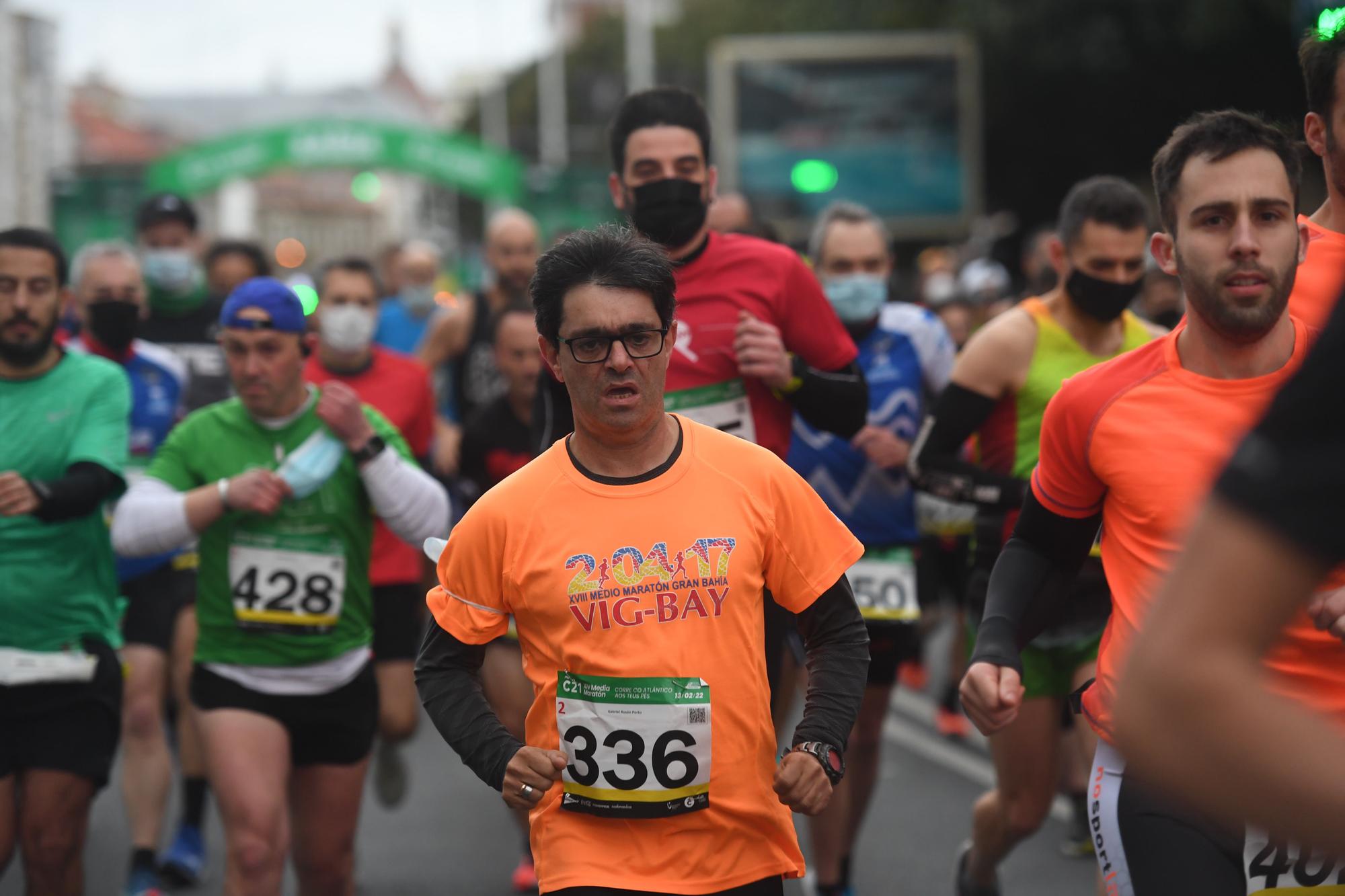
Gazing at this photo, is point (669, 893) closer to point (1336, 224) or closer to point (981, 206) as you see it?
point (1336, 224)

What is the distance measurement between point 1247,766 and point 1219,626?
11cm

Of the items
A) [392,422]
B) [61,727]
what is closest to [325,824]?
[61,727]

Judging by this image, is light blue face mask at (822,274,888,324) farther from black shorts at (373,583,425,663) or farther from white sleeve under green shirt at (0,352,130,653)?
white sleeve under green shirt at (0,352,130,653)

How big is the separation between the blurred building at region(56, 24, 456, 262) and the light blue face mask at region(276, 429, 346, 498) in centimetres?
5501

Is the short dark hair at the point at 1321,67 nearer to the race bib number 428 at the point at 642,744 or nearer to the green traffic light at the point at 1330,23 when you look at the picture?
the green traffic light at the point at 1330,23

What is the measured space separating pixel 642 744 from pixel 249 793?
192 cm

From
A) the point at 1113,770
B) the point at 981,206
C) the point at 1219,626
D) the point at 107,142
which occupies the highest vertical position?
the point at 107,142

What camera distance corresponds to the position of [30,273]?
5.04m

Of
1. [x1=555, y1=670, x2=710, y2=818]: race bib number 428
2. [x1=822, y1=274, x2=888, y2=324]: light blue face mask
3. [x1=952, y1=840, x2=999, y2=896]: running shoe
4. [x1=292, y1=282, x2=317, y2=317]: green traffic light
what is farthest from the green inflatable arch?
[x1=555, y1=670, x2=710, y2=818]: race bib number 428

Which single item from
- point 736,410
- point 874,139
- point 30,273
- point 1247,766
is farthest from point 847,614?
point 874,139

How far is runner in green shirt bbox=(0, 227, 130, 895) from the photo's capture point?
188 inches

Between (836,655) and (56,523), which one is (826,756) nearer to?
(836,655)

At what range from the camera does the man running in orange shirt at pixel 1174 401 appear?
10.1 feet

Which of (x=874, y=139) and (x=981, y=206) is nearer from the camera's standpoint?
(x=874, y=139)
